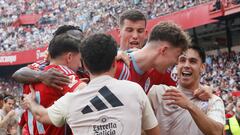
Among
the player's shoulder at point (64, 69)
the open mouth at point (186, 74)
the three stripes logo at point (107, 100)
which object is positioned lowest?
the open mouth at point (186, 74)

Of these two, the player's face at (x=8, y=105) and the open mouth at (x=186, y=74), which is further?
the player's face at (x=8, y=105)

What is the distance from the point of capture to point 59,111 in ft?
9.64

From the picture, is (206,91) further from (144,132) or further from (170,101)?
(144,132)

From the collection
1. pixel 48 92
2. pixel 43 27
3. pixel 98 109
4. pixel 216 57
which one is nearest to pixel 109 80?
pixel 98 109

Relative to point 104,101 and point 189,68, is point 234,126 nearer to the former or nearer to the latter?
point 189,68

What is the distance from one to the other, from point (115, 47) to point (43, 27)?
32577mm

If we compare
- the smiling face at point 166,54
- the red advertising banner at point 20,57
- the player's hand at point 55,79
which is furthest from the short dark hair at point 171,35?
the red advertising banner at point 20,57

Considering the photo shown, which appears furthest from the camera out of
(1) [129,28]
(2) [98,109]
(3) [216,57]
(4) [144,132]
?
(3) [216,57]

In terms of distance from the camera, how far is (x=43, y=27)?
34906 mm

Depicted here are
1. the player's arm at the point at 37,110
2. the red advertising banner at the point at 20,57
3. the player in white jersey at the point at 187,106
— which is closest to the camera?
the player's arm at the point at 37,110

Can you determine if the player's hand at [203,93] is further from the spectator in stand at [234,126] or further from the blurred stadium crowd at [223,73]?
the blurred stadium crowd at [223,73]

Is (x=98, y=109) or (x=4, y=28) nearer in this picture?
(x=98, y=109)

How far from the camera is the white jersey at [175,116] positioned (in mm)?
3498

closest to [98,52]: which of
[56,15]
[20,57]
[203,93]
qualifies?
[203,93]
